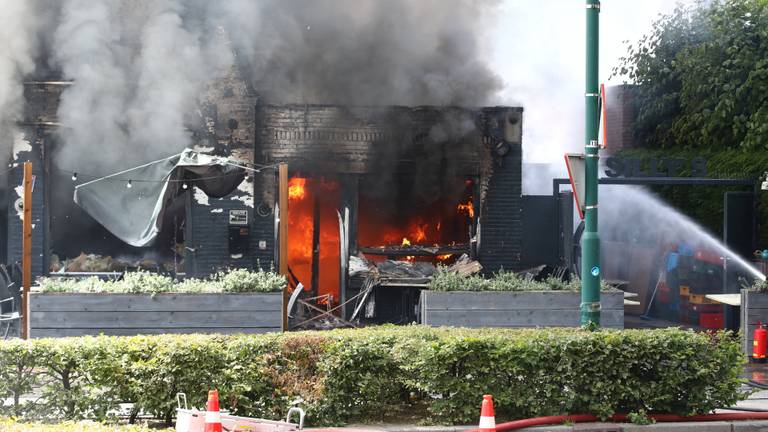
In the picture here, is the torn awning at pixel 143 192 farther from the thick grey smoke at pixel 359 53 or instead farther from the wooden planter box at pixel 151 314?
the wooden planter box at pixel 151 314

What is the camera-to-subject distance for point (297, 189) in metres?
18.0

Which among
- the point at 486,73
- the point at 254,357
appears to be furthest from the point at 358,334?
the point at 486,73

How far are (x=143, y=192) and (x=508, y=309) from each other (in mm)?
6107

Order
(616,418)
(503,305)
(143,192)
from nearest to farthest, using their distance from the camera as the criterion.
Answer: (616,418) → (503,305) → (143,192)

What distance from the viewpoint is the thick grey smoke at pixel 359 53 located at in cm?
1791

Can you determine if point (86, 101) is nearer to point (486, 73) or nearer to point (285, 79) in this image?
point (285, 79)

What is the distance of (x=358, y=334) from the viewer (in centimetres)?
919

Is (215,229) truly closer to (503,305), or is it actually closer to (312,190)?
(312,190)

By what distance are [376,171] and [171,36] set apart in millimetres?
4276

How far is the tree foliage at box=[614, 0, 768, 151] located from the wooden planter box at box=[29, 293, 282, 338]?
9968 millimetres

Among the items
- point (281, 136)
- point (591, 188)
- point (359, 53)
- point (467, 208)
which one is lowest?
point (467, 208)

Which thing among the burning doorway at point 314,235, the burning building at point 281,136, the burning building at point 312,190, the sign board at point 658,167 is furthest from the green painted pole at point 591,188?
the burning doorway at point 314,235

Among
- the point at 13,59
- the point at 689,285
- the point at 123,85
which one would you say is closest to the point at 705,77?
the point at 689,285

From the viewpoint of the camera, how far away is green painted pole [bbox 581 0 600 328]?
9492 millimetres
